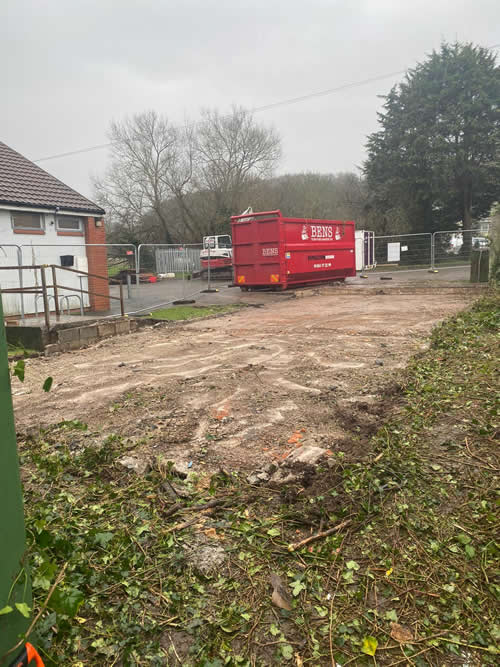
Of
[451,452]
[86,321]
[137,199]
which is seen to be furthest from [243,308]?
[137,199]

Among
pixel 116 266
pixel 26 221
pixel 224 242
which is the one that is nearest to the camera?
pixel 116 266

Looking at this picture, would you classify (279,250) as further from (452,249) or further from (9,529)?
(9,529)

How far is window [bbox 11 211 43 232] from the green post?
1350 cm

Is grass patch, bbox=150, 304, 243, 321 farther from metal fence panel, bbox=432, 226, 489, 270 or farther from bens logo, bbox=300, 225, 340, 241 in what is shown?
metal fence panel, bbox=432, 226, 489, 270

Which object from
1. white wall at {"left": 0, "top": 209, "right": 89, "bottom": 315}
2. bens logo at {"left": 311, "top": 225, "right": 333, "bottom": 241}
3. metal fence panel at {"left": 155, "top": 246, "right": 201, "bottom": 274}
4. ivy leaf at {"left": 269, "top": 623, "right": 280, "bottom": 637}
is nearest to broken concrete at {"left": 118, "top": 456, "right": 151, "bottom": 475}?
ivy leaf at {"left": 269, "top": 623, "right": 280, "bottom": 637}

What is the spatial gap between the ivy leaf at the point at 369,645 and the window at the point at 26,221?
541 inches

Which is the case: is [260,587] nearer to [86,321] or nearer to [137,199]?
[86,321]

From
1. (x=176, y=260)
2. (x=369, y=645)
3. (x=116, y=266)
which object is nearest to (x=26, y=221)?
(x=116, y=266)

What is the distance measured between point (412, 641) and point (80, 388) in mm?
4976

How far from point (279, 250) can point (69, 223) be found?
666 cm

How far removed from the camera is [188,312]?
44.2 ft

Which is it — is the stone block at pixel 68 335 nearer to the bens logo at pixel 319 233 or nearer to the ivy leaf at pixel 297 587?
the ivy leaf at pixel 297 587

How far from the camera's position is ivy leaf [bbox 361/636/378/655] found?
6.61 feet

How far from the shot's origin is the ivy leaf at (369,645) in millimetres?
2016
